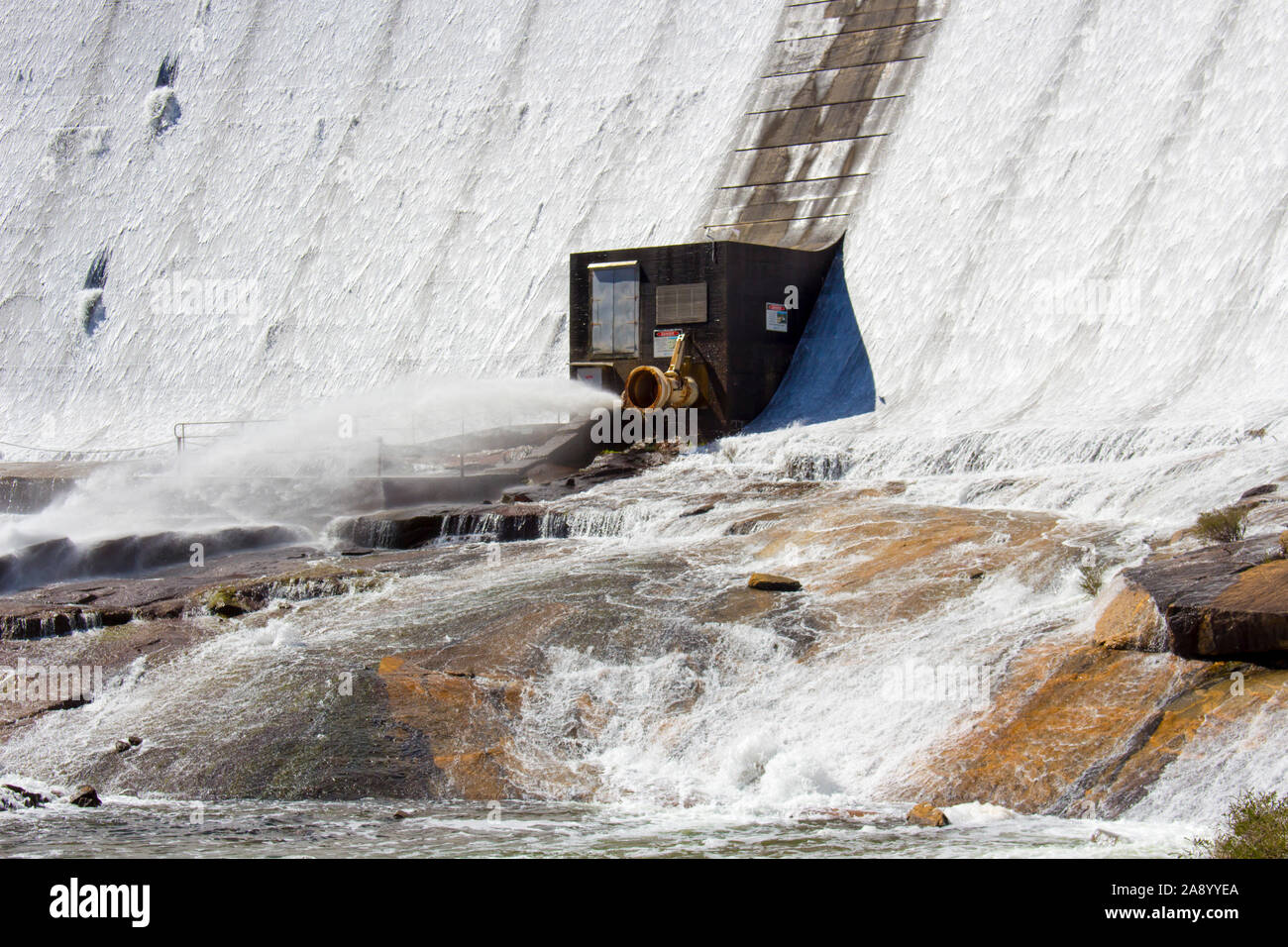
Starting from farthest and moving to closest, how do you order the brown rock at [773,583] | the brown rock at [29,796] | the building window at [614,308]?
the building window at [614,308]
the brown rock at [773,583]
the brown rock at [29,796]

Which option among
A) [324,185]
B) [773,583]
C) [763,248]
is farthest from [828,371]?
[324,185]

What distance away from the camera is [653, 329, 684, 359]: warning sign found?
2675 cm

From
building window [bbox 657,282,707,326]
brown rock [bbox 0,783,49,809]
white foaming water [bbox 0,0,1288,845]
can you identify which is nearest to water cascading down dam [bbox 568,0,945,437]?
building window [bbox 657,282,707,326]

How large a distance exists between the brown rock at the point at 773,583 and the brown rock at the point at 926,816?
16.7ft

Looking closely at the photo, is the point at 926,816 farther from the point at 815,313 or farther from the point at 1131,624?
the point at 815,313

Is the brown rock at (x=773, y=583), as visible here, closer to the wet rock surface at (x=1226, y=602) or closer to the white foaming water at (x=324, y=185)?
the wet rock surface at (x=1226, y=602)

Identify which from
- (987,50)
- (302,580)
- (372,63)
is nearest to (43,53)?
Answer: (372,63)

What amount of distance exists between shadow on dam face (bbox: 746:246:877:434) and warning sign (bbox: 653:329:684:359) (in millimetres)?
2093

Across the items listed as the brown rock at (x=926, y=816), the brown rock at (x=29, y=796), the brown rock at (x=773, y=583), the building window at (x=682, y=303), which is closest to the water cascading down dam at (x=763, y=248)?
the building window at (x=682, y=303)

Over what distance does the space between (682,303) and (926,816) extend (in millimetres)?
17564

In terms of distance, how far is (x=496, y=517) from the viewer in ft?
68.3

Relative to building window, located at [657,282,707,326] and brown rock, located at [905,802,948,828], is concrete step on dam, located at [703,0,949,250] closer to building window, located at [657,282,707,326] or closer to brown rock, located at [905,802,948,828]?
building window, located at [657,282,707,326]

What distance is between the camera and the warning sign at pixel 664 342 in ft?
87.8

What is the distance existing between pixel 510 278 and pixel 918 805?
23.8 metres
